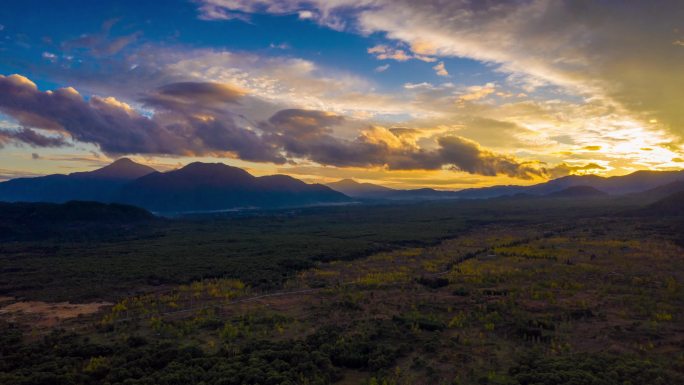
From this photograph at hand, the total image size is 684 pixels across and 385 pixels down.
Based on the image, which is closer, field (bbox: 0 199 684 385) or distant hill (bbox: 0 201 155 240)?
field (bbox: 0 199 684 385)

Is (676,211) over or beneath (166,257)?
over

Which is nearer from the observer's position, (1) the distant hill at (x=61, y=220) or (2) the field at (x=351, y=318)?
(2) the field at (x=351, y=318)

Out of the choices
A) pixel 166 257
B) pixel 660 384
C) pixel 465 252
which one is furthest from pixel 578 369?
pixel 166 257

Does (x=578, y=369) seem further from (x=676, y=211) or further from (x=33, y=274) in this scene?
(x=676, y=211)

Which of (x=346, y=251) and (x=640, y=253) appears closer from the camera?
(x=640, y=253)


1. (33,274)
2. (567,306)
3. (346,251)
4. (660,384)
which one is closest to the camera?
(660,384)
